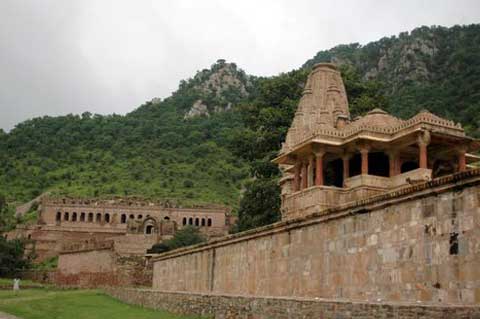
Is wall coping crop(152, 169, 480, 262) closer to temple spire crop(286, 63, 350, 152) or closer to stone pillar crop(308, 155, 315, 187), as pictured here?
stone pillar crop(308, 155, 315, 187)

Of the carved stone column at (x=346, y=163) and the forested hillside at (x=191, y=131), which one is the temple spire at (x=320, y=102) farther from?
the forested hillside at (x=191, y=131)

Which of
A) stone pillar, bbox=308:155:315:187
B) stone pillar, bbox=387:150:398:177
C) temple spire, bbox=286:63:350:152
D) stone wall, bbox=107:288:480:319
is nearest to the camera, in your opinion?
stone wall, bbox=107:288:480:319

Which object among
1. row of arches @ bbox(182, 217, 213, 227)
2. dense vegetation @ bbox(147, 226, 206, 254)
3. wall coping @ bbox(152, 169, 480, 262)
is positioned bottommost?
wall coping @ bbox(152, 169, 480, 262)

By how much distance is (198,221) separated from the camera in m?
69.2

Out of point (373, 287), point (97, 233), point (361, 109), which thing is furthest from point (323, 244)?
point (97, 233)

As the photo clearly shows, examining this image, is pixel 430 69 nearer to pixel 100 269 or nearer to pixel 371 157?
pixel 100 269

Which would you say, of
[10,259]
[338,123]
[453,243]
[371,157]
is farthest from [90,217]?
[453,243]

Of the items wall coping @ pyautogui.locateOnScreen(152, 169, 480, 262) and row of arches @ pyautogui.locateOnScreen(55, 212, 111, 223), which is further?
row of arches @ pyautogui.locateOnScreen(55, 212, 111, 223)

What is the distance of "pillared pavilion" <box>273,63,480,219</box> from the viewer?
1769 centimetres

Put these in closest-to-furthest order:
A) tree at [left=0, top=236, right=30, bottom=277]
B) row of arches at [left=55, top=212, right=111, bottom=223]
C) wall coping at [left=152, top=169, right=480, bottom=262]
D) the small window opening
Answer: the small window opening, wall coping at [left=152, top=169, right=480, bottom=262], tree at [left=0, top=236, right=30, bottom=277], row of arches at [left=55, top=212, right=111, bottom=223]

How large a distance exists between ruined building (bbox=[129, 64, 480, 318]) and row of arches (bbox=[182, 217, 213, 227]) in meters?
42.8

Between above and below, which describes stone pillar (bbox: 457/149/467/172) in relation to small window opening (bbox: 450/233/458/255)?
above

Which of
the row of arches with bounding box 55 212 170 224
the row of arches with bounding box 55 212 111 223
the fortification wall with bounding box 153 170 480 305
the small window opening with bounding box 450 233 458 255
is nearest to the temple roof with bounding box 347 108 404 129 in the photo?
the fortification wall with bounding box 153 170 480 305

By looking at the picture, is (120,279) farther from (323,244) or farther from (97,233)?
(97,233)
